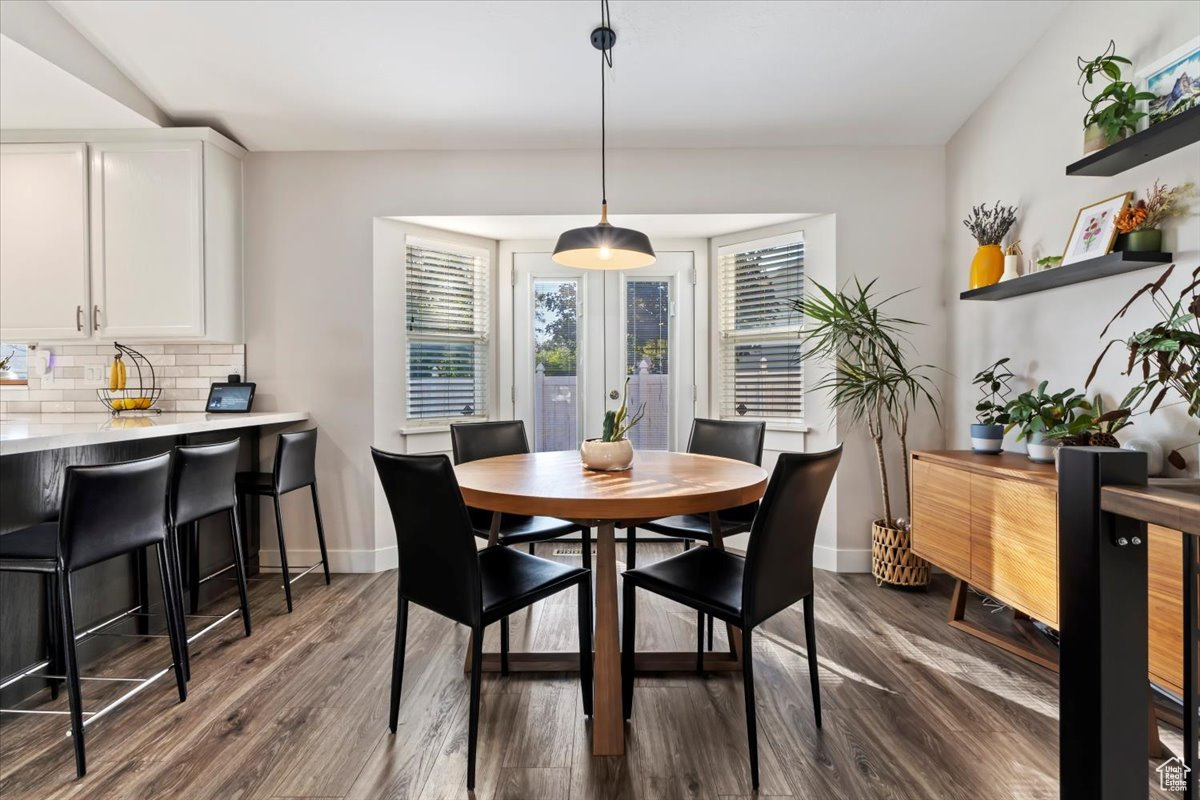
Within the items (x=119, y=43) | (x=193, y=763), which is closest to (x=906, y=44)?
→ (x=119, y=43)

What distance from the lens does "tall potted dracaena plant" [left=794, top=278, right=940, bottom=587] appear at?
9.41 ft

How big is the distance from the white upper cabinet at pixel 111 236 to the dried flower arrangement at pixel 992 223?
4222 mm

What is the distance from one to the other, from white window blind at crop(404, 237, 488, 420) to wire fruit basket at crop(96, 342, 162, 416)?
5.07 feet

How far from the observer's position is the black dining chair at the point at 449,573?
1.48 meters

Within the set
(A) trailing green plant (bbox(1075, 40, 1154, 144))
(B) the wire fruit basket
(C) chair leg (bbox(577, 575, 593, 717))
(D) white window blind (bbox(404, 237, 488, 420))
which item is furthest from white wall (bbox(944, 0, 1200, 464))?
(B) the wire fruit basket

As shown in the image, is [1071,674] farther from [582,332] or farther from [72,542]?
[582,332]

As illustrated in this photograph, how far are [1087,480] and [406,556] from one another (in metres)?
1.66

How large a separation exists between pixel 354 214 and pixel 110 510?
2.21 meters

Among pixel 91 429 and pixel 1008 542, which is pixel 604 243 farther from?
pixel 91 429

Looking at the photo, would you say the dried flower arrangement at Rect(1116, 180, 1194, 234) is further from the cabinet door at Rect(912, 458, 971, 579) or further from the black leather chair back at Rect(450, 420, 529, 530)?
the black leather chair back at Rect(450, 420, 529, 530)

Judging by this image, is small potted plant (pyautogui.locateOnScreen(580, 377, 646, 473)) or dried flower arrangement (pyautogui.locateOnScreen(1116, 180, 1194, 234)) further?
small potted plant (pyautogui.locateOnScreen(580, 377, 646, 473))

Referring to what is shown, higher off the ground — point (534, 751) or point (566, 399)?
point (566, 399)

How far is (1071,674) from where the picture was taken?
72 cm

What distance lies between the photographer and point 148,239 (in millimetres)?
2961
